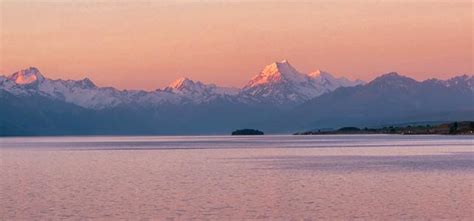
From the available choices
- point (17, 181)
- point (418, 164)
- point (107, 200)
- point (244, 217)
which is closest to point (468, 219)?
point (244, 217)

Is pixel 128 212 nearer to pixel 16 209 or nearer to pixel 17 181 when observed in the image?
pixel 16 209

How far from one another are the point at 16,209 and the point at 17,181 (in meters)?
26.4

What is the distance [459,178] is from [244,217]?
33732 millimetres

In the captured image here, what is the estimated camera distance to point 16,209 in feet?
207

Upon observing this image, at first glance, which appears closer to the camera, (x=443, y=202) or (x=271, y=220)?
(x=271, y=220)

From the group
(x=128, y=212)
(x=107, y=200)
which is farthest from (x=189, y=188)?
(x=128, y=212)

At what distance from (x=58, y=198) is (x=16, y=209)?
280 inches

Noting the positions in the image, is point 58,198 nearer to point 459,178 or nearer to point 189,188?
point 189,188

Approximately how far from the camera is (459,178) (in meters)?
85.1

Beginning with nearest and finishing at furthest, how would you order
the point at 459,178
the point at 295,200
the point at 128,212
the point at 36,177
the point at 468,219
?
the point at 468,219
the point at 128,212
the point at 295,200
the point at 459,178
the point at 36,177

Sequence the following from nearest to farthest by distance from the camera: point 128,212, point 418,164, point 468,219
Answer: point 468,219, point 128,212, point 418,164

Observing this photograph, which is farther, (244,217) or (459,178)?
(459,178)

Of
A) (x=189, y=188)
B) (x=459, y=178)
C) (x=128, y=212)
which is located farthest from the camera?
(x=459, y=178)

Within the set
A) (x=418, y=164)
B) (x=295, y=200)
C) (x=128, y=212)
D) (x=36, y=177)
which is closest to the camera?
(x=128, y=212)
